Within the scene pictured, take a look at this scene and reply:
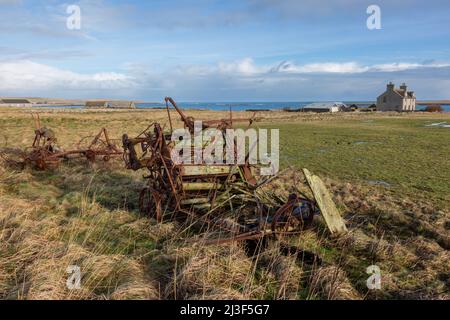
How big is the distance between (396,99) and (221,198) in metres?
76.3

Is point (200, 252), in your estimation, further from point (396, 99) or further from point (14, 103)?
point (14, 103)

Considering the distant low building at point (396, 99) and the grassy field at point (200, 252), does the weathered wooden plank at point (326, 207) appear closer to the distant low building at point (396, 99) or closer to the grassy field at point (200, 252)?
the grassy field at point (200, 252)

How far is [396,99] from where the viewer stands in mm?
72375

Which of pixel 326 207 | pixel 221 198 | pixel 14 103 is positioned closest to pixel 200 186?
pixel 221 198

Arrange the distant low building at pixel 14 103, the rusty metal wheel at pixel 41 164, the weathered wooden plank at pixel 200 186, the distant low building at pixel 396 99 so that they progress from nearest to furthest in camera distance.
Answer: the weathered wooden plank at pixel 200 186 < the rusty metal wheel at pixel 41 164 < the distant low building at pixel 396 99 < the distant low building at pixel 14 103

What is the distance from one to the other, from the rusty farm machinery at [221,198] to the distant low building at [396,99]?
2924 inches

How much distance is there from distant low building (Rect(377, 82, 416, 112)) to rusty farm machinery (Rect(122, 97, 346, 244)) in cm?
7427

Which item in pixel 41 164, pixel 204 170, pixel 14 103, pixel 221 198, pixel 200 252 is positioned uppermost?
pixel 14 103

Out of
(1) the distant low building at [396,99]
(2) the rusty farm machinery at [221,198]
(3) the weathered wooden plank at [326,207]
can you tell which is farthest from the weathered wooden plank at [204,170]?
(1) the distant low building at [396,99]

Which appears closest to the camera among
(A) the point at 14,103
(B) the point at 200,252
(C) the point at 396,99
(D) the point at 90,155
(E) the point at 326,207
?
(B) the point at 200,252

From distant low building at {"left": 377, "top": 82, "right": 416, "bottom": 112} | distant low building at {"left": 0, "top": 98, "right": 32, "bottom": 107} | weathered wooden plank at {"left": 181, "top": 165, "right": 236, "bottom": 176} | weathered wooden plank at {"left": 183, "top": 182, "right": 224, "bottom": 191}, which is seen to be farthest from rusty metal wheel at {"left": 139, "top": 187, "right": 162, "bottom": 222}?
distant low building at {"left": 0, "top": 98, "right": 32, "bottom": 107}

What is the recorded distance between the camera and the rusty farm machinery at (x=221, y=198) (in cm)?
577

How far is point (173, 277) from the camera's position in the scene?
434 cm
